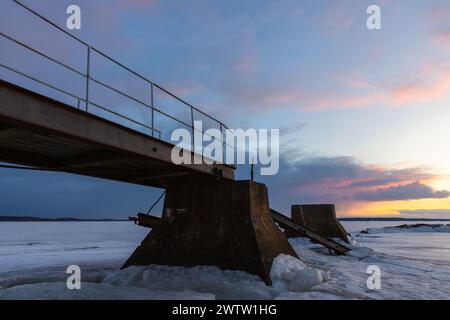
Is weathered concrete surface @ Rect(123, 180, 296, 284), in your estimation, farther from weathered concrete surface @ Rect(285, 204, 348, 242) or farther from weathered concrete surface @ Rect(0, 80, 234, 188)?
weathered concrete surface @ Rect(285, 204, 348, 242)

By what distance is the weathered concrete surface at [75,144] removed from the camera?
690cm

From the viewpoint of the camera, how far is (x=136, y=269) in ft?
39.7

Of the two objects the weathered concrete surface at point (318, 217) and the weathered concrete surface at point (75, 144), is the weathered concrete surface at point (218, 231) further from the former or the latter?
the weathered concrete surface at point (318, 217)

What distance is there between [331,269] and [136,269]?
7.51 metres

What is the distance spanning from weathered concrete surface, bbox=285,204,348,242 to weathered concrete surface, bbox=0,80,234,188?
17.3 m

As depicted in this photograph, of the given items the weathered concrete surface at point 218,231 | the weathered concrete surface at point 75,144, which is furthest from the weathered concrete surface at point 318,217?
the weathered concrete surface at point 75,144

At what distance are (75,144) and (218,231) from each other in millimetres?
5416

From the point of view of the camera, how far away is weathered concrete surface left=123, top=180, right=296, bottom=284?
11.4 m

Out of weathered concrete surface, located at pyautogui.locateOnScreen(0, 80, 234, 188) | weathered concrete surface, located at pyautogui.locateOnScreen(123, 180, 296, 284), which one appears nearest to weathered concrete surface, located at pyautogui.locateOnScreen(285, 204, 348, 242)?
weathered concrete surface, located at pyautogui.locateOnScreen(123, 180, 296, 284)

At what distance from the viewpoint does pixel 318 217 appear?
29359 millimetres
